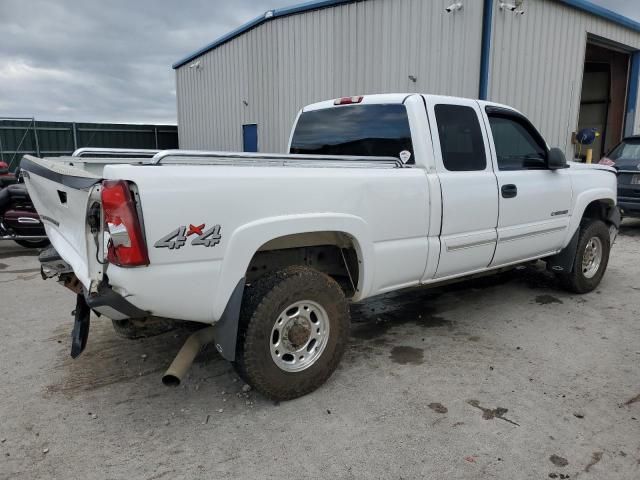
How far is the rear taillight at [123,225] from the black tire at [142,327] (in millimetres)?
681

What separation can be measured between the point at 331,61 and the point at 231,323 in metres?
11.2

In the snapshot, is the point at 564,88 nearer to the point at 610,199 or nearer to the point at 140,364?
the point at 610,199

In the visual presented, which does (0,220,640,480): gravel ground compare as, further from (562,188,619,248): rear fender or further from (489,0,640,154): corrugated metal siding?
(489,0,640,154): corrugated metal siding

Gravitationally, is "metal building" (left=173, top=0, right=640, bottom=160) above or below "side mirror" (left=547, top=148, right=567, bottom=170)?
above

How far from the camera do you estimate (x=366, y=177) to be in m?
3.36

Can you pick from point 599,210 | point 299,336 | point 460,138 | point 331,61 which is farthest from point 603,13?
point 299,336

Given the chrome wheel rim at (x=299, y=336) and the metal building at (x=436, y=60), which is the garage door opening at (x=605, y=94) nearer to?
the metal building at (x=436, y=60)

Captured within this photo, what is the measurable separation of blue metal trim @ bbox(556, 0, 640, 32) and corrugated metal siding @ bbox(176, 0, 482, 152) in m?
3.36

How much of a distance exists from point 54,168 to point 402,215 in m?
2.23

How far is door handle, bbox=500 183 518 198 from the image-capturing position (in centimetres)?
431

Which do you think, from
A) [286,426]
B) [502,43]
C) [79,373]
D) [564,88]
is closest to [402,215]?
[286,426]

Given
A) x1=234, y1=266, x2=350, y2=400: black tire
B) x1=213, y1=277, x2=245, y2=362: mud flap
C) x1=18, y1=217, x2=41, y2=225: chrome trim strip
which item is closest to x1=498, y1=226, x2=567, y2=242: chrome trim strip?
x1=234, y1=266, x2=350, y2=400: black tire

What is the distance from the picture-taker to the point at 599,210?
579 cm

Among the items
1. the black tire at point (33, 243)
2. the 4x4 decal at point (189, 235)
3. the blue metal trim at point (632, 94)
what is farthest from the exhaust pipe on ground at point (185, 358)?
the blue metal trim at point (632, 94)
